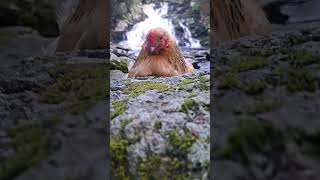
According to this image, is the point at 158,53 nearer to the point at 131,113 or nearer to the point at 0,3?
the point at 131,113

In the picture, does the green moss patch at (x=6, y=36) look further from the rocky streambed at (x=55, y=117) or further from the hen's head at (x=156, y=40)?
the hen's head at (x=156, y=40)

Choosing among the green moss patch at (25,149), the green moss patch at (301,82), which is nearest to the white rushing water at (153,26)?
the green moss patch at (301,82)

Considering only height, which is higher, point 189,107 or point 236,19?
point 236,19

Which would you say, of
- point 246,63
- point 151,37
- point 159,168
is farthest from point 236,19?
A: point 159,168

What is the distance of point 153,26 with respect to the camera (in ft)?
4.79

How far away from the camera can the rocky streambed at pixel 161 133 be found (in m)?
1.10

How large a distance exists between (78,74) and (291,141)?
2.42 feet

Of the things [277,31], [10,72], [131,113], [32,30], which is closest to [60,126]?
[131,113]

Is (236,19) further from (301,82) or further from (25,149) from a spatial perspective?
(25,149)

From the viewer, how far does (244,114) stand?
45.7 inches

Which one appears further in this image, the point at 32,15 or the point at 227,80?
the point at 32,15

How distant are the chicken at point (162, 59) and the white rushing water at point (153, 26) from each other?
0.02m

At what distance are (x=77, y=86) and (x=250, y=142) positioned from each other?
0.60 metres

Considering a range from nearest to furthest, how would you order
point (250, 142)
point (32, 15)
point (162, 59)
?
point (250, 142), point (162, 59), point (32, 15)
